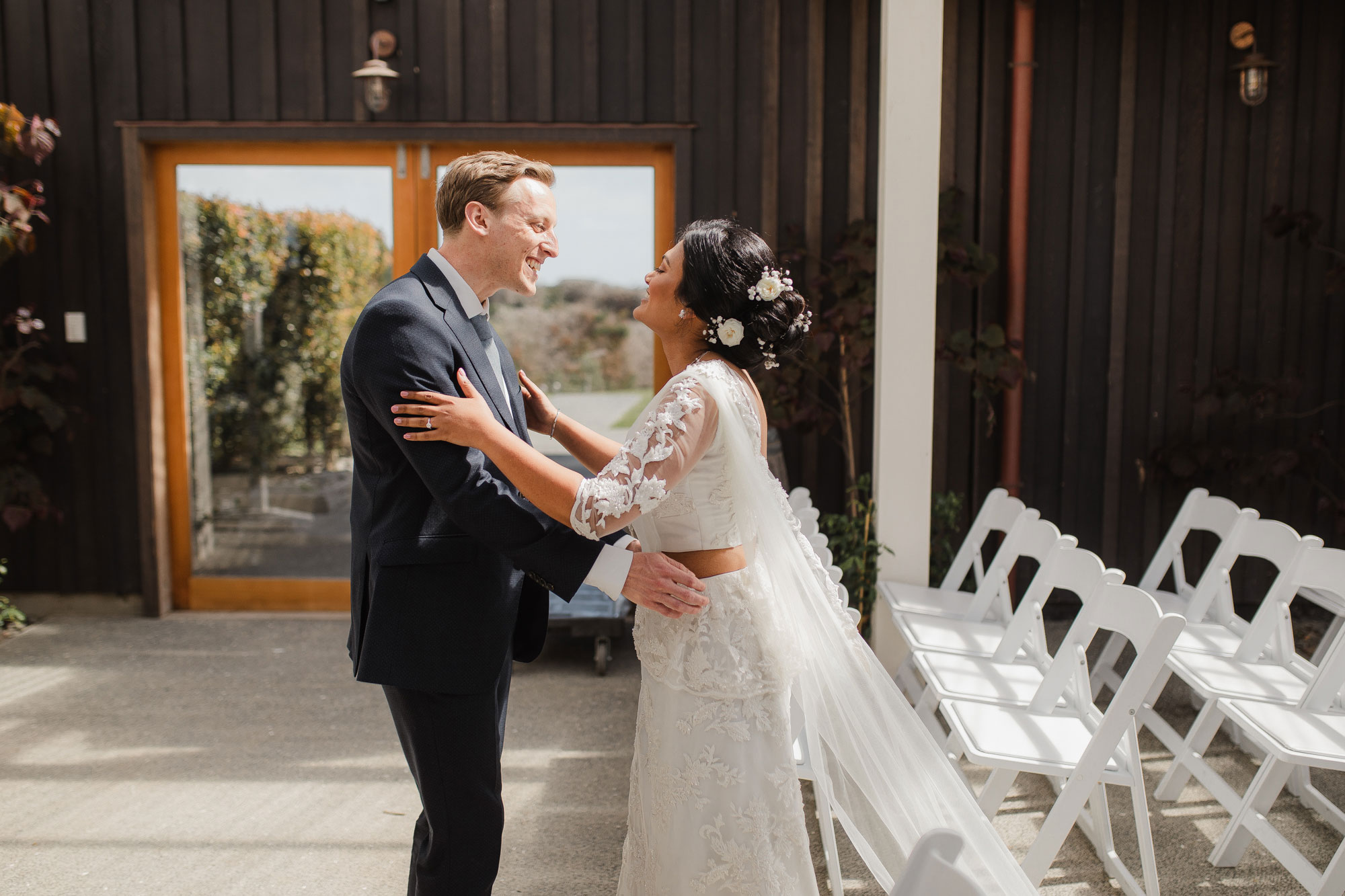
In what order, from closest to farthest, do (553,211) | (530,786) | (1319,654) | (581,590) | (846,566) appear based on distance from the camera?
1. (553,211)
2. (530,786)
3. (1319,654)
4. (846,566)
5. (581,590)

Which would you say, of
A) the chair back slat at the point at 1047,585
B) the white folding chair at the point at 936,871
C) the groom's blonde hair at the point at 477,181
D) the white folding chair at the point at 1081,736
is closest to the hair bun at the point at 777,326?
the groom's blonde hair at the point at 477,181

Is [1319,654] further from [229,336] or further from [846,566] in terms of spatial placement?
[229,336]

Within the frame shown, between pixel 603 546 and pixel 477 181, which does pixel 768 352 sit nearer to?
pixel 603 546

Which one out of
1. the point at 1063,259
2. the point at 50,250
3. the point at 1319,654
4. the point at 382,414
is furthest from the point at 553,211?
the point at 50,250

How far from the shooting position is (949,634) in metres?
3.44

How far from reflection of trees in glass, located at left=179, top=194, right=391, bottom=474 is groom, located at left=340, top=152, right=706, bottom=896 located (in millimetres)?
3643

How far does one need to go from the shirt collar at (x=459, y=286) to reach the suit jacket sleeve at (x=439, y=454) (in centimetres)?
19

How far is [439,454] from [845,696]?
100 centimetres

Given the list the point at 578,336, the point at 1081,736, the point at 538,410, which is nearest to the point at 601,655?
the point at 578,336

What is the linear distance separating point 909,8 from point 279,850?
11.6 feet

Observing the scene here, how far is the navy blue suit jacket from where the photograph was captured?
6.17 feet

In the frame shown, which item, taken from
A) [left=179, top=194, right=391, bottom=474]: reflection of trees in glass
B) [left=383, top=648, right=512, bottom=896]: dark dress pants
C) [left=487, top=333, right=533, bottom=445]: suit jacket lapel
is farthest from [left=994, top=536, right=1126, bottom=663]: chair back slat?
[left=179, top=194, right=391, bottom=474]: reflection of trees in glass

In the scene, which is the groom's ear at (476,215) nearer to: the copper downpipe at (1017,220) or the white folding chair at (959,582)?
the white folding chair at (959,582)

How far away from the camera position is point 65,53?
5.22 meters
